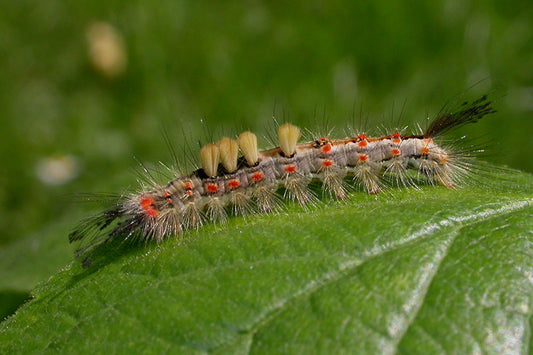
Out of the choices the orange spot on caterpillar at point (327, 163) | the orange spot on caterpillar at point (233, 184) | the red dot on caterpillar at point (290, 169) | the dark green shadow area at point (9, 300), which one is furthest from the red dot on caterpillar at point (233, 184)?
the dark green shadow area at point (9, 300)

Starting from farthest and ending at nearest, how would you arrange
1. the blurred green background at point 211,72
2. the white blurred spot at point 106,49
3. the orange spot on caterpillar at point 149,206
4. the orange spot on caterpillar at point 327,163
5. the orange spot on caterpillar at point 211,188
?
the white blurred spot at point 106,49 → the blurred green background at point 211,72 → the orange spot on caterpillar at point 327,163 → the orange spot on caterpillar at point 211,188 → the orange spot on caterpillar at point 149,206

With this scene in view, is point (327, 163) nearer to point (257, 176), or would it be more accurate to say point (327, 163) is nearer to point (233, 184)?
point (257, 176)

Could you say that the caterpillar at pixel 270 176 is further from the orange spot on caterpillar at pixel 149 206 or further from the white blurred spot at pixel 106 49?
the white blurred spot at pixel 106 49

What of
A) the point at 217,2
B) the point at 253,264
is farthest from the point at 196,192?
the point at 217,2

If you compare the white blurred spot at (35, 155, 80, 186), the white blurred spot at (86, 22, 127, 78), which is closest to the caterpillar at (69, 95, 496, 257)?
the white blurred spot at (35, 155, 80, 186)

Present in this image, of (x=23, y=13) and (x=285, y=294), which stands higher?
(x=23, y=13)

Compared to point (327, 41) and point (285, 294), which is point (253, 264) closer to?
point (285, 294)
